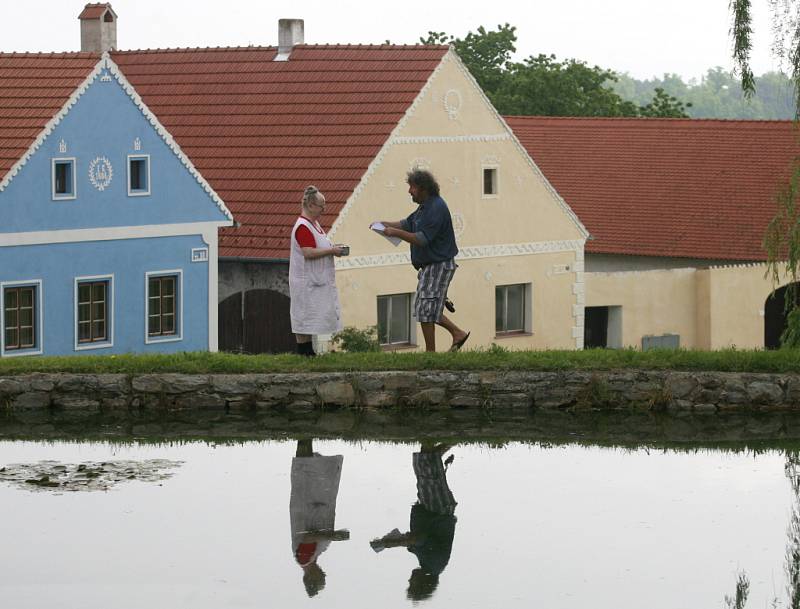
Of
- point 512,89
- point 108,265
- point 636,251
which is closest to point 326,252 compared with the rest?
point 108,265

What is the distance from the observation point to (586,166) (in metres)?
43.3

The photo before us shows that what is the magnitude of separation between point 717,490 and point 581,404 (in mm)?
3460

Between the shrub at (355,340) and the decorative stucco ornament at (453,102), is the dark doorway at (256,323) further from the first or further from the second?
the decorative stucco ornament at (453,102)

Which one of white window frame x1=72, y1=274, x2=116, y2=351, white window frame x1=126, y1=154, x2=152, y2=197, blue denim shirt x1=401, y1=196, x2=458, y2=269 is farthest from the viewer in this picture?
white window frame x1=126, y1=154, x2=152, y2=197

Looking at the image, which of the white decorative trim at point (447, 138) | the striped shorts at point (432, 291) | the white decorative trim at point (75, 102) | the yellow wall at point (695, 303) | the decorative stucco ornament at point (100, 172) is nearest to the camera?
the striped shorts at point (432, 291)

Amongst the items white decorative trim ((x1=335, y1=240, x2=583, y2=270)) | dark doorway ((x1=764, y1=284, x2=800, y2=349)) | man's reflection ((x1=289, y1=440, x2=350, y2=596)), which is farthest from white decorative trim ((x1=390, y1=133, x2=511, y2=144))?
man's reflection ((x1=289, y1=440, x2=350, y2=596))

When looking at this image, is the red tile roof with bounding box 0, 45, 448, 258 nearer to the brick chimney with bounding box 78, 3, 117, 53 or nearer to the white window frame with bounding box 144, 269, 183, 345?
the white window frame with bounding box 144, 269, 183, 345

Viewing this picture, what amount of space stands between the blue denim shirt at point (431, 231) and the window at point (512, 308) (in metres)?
18.0

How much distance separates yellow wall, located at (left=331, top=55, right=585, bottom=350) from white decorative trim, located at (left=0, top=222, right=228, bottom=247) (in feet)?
7.88

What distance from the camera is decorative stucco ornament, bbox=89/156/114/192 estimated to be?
27.8m

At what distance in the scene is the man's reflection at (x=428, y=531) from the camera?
976 cm

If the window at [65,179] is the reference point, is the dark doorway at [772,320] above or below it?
below

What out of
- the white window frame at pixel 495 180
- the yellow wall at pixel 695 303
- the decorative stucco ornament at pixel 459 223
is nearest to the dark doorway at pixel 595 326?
the yellow wall at pixel 695 303

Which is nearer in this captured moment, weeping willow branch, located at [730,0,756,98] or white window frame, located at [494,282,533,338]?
weeping willow branch, located at [730,0,756,98]
